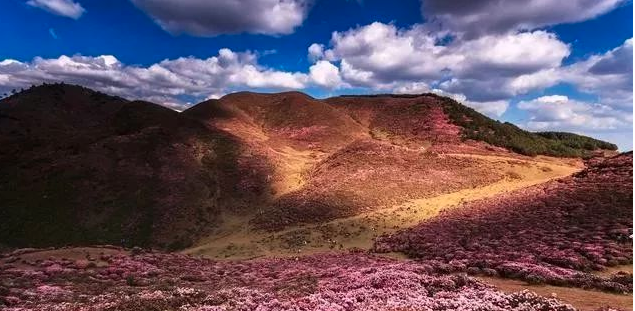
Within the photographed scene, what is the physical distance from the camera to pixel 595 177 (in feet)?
167

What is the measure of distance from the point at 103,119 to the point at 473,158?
81976 millimetres

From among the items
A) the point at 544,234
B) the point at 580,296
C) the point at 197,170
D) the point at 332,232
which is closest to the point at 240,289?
the point at 580,296

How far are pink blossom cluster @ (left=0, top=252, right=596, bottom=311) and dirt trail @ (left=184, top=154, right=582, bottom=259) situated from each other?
11798 mm

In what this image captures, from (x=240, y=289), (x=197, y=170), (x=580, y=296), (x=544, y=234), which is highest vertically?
(x=197, y=170)

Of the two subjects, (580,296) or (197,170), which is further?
(197,170)

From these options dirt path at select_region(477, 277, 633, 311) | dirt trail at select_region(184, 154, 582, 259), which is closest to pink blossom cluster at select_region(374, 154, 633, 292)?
dirt path at select_region(477, 277, 633, 311)

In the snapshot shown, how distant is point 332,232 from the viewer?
4853 cm

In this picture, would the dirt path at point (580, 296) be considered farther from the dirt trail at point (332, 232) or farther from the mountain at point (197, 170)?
the mountain at point (197, 170)

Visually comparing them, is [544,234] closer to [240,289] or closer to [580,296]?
[580,296]

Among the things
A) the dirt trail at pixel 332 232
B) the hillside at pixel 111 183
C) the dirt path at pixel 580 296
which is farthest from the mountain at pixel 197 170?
the dirt path at pixel 580 296

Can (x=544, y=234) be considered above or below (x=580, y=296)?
above

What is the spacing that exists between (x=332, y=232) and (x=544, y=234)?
19.9 meters

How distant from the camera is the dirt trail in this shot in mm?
45062

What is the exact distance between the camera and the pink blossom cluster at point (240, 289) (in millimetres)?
19125
